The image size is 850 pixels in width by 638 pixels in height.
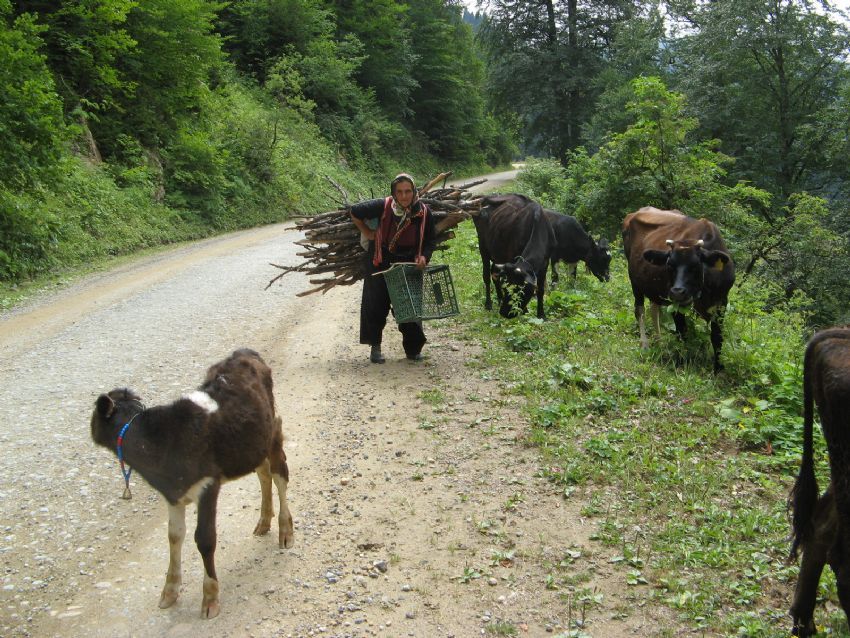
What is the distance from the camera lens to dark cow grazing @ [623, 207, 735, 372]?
795 centimetres

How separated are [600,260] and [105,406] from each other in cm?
1227

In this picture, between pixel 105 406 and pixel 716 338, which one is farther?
pixel 716 338

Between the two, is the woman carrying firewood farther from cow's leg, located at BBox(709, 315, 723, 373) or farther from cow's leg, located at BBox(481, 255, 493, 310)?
cow's leg, located at BBox(709, 315, 723, 373)

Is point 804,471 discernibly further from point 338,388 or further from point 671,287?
point 338,388

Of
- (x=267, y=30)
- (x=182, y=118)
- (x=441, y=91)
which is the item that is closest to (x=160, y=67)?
(x=182, y=118)

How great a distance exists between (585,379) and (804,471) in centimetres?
351

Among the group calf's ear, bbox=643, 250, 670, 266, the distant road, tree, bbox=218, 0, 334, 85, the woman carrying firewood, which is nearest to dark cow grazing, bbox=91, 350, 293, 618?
the woman carrying firewood

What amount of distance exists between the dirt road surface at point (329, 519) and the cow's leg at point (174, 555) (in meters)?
0.07

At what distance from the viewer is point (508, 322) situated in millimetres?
10055

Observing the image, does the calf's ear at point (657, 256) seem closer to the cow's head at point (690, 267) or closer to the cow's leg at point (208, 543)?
the cow's head at point (690, 267)

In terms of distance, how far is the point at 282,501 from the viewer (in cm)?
464

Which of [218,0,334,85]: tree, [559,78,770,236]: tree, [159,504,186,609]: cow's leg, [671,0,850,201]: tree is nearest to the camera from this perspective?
[159,504,186,609]: cow's leg

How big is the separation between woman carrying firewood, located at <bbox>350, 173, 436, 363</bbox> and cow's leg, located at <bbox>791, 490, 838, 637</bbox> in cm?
525

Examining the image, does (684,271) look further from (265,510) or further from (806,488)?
(265,510)
